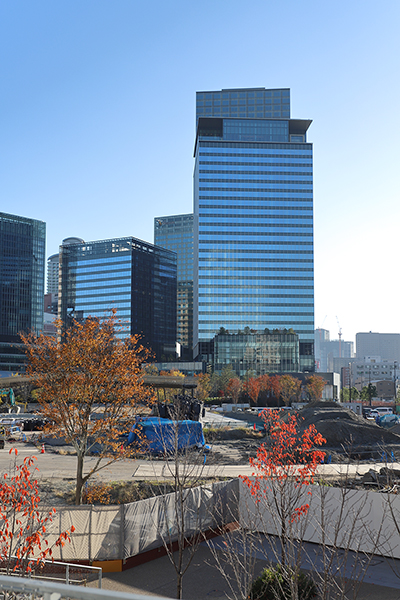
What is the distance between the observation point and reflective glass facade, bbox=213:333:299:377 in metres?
154

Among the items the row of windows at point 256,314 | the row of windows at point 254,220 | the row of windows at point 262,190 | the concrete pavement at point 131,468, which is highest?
the row of windows at point 262,190

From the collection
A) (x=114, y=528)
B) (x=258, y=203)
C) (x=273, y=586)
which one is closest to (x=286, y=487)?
(x=273, y=586)

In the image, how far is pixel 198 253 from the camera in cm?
16375

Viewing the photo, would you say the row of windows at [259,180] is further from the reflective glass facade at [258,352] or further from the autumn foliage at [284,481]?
the autumn foliage at [284,481]

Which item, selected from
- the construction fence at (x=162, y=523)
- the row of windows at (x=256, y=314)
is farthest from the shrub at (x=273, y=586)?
the row of windows at (x=256, y=314)

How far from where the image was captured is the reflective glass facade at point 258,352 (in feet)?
507

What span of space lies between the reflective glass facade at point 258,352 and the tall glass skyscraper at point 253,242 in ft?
20.0

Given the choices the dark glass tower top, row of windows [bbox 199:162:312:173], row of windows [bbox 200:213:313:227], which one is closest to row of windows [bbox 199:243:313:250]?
row of windows [bbox 200:213:313:227]

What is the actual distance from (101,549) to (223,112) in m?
192

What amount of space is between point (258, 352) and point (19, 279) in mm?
91203

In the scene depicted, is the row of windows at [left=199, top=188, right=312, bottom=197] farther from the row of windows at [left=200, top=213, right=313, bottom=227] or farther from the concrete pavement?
the concrete pavement

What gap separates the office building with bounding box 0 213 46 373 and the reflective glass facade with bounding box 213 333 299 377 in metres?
69.4

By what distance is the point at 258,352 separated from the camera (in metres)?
155

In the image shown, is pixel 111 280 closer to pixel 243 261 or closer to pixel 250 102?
pixel 243 261
